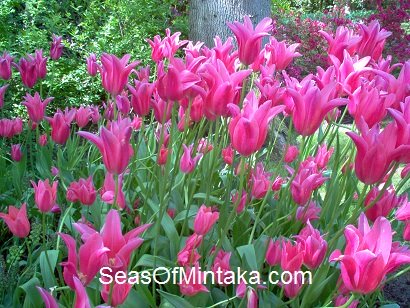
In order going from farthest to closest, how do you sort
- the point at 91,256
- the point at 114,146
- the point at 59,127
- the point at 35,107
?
the point at 35,107 → the point at 59,127 → the point at 114,146 → the point at 91,256

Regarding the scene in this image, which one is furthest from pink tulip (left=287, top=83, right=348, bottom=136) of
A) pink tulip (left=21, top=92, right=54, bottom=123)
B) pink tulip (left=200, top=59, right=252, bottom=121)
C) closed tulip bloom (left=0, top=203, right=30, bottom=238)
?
pink tulip (left=21, top=92, right=54, bottom=123)

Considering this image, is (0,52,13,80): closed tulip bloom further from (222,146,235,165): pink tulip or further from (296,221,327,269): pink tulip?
(296,221,327,269): pink tulip

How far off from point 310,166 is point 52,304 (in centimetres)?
131

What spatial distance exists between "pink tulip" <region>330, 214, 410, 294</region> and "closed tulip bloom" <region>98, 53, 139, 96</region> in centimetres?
97

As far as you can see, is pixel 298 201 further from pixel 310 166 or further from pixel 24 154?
pixel 24 154

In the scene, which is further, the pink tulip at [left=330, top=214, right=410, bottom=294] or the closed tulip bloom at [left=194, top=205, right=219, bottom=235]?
the closed tulip bloom at [left=194, top=205, right=219, bottom=235]

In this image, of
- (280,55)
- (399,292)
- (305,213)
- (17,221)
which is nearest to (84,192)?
A: (17,221)

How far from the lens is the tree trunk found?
4.53 metres

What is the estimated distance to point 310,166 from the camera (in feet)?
6.70

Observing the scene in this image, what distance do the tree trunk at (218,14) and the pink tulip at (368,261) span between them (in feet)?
11.9

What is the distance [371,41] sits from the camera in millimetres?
2023

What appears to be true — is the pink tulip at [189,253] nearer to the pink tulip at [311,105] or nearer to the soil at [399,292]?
the pink tulip at [311,105]

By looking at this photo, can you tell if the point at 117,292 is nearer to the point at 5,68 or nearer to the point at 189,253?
the point at 189,253

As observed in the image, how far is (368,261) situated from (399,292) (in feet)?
5.74
